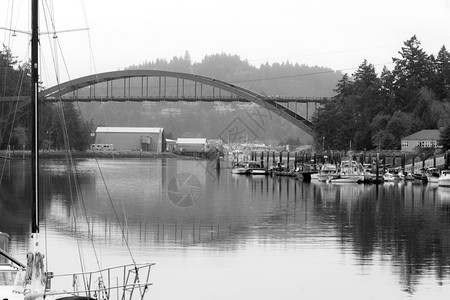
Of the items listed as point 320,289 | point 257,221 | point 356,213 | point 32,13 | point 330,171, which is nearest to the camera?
point 32,13

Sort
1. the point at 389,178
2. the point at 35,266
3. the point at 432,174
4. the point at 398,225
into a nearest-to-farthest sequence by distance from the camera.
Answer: the point at 35,266 < the point at 398,225 < the point at 389,178 < the point at 432,174

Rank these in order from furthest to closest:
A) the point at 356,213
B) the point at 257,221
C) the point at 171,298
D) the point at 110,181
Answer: the point at 110,181, the point at 356,213, the point at 257,221, the point at 171,298

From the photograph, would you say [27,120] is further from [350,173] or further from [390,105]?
[350,173]

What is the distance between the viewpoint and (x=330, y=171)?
99.5 meters

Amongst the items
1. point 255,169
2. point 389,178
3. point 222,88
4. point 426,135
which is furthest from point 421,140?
point 222,88

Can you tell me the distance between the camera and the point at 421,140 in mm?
115062

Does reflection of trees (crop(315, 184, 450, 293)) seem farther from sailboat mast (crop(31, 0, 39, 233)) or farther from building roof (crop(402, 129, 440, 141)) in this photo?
building roof (crop(402, 129, 440, 141))

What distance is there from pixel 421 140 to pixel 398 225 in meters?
67.7

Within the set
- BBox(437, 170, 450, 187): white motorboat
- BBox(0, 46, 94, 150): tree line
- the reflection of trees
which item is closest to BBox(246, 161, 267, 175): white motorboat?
BBox(0, 46, 94, 150): tree line

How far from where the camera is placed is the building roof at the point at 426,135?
11506cm

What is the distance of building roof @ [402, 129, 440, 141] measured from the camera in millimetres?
115062

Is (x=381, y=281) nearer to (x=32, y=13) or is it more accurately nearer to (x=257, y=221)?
(x=32, y=13)

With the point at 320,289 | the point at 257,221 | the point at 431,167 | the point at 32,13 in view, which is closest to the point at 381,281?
the point at 320,289

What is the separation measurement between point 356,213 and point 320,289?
28.1 m
